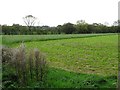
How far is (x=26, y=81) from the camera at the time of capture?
6.99 m

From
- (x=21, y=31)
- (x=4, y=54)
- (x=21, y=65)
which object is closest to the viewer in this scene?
(x=21, y=65)

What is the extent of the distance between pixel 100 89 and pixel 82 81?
94 cm

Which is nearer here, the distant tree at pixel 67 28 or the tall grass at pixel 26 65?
the tall grass at pixel 26 65

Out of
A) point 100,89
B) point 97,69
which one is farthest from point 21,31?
point 100,89

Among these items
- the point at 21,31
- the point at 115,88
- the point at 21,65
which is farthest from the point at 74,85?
the point at 21,31

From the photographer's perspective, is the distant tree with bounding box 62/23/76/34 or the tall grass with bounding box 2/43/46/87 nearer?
the tall grass with bounding box 2/43/46/87

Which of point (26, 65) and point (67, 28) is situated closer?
point (26, 65)

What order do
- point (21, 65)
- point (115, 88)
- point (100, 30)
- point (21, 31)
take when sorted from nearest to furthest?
1. point (115, 88)
2. point (21, 65)
3. point (21, 31)
4. point (100, 30)

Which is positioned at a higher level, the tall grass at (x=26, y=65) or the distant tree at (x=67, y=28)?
the distant tree at (x=67, y=28)

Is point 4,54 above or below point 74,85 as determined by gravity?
above

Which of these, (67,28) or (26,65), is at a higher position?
(67,28)

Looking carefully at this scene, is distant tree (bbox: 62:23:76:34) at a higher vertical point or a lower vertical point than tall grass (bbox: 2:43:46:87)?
higher

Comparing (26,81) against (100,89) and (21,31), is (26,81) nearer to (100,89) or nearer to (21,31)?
(100,89)

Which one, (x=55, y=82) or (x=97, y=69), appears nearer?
(x=55, y=82)
